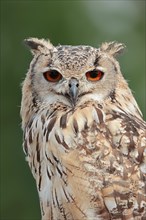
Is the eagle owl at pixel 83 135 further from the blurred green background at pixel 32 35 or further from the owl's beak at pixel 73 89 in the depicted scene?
the blurred green background at pixel 32 35

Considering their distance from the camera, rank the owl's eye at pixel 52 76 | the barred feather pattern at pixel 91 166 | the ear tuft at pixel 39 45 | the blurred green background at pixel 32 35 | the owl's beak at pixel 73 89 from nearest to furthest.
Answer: the barred feather pattern at pixel 91 166 → the owl's beak at pixel 73 89 → the owl's eye at pixel 52 76 → the ear tuft at pixel 39 45 → the blurred green background at pixel 32 35

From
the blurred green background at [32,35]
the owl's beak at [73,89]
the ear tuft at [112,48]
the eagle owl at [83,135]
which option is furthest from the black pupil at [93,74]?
the blurred green background at [32,35]

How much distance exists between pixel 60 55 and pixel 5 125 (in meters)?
13.1

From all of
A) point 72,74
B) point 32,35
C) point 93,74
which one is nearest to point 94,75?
point 93,74

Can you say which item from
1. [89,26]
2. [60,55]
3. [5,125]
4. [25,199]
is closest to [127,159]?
[60,55]

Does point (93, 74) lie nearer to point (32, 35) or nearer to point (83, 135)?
point (83, 135)

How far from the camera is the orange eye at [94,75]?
7387mm

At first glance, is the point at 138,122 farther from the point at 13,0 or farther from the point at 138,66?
the point at 13,0

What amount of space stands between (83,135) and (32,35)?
43.4ft

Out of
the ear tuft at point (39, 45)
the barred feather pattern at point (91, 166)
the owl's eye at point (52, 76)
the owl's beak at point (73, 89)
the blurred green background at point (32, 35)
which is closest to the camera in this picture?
the barred feather pattern at point (91, 166)

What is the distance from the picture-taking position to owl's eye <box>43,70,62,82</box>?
24.2ft

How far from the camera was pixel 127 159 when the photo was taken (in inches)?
280

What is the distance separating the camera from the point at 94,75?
293 inches

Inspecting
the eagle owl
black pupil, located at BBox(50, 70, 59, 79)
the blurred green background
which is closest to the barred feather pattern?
the eagle owl
